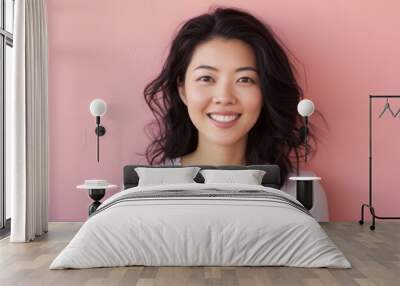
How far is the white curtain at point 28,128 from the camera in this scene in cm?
550

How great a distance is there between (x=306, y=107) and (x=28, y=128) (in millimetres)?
2860

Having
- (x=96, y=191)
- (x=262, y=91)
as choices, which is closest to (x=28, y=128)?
(x=96, y=191)

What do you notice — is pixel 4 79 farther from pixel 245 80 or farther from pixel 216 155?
pixel 245 80

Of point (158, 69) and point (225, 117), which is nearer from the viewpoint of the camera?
point (225, 117)

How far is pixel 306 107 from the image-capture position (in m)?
6.33

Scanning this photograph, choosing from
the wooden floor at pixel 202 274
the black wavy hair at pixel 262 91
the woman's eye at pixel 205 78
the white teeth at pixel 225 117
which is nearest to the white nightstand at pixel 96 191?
the black wavy hair at pixel 262 91

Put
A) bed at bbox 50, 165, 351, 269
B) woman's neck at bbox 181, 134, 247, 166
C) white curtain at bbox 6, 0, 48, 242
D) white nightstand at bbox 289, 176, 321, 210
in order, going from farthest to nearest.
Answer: woman's neck at bbox 181, 134, 247, 166, white nightstand at bbox 289, 176, 321, 210, white curtain at bbox 6, 0, 48, 242, bed at bbox 50, 165, 351, 269

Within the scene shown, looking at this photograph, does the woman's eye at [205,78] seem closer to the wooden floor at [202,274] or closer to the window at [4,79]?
the window at [4,79]

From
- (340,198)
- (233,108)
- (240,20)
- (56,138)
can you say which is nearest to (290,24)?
(240,20)

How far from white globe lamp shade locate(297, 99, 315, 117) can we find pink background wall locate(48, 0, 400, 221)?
0.35m

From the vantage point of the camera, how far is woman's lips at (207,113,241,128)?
6.48 meters

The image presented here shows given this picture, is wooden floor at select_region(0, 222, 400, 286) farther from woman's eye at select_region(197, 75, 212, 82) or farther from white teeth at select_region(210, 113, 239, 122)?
woman's eye at select_region(197, 75, 212, 82)

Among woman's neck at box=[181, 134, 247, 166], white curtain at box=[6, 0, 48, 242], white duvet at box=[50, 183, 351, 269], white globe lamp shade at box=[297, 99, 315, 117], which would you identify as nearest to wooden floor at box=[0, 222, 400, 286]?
white duvet at box=[50, 183, 351, 269]

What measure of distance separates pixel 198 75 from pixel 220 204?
7.70ft
